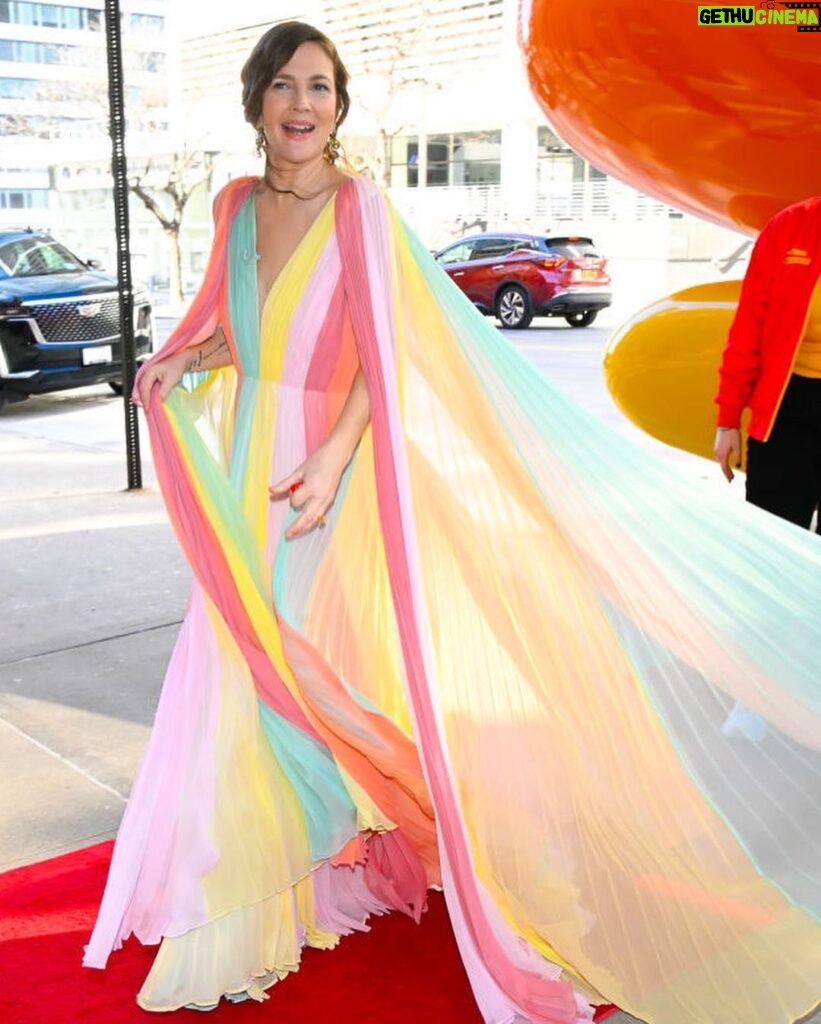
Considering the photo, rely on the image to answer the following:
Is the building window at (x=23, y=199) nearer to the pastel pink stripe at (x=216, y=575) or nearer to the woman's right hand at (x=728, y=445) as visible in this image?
the woman's right hand at (x=728, y=445)

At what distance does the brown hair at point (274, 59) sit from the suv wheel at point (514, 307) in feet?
53.6

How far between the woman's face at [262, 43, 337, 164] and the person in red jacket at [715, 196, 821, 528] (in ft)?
4.51

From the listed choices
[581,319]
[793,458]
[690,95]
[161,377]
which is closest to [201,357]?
[161,377]

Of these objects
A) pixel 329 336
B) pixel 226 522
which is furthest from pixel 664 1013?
pixel 329 336

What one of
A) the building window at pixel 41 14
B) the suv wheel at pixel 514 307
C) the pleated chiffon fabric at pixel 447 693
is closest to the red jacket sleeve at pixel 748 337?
the pleated chiffon fabric at pixel 447 693

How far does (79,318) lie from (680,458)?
5.32 metres

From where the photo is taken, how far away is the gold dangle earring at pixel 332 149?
103 inches

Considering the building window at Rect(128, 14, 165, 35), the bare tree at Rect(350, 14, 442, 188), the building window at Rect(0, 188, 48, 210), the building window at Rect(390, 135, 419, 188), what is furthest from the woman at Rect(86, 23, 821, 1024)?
the building window at Rect(0, 188, 48, 210)

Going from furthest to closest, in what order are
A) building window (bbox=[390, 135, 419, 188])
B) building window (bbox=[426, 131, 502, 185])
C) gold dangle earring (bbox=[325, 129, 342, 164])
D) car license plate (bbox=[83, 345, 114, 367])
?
building window (bbox=[390, 135, 419, 188]), building window (bbox=[426, 131, 502, 185]), car license plate (bbox=[83, 345, 114, 367]), gold dangle earring (bbox=[325, 129, 342, 164])

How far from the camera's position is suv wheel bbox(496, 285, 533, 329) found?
61.5 feet

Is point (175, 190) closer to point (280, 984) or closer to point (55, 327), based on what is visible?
point (55, 327)

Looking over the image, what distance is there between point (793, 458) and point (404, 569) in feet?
4.77

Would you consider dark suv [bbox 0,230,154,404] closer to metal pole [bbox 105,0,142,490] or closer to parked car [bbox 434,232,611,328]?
metal pole [bbox 105,0,142,490]

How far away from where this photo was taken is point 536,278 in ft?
60.8
